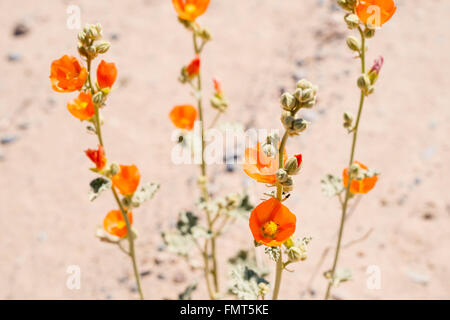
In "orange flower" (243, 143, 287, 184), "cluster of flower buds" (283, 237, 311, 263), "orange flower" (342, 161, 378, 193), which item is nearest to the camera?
"orange flower" (243, 143, 287, 184)

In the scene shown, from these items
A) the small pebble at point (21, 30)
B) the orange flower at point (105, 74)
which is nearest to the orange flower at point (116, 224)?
the orange flower at point (105, 74)

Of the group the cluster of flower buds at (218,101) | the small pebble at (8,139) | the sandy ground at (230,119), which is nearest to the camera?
the cluster of flower buds at (218,101)

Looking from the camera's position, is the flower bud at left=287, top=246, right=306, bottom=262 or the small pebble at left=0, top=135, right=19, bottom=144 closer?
the flower bud at left=287, top=246, right=306, bottom=262

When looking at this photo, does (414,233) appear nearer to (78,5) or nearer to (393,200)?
(393,200)

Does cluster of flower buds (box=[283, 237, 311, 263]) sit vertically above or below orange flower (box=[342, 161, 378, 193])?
below

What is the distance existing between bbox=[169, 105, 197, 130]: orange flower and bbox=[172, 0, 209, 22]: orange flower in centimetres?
53

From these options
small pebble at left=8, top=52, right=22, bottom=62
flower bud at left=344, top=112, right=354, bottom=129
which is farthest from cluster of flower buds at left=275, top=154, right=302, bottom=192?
small pebble at left=8, top=52, right=22, bottom=62

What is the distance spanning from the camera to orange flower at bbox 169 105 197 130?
2561mm

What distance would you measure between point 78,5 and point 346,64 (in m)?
2.83

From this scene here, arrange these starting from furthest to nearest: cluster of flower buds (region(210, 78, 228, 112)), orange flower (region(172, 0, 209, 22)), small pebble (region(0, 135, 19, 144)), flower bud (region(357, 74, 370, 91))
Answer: small pebble (region(0, 135, 19, 144)), cluster of flower buds (region(210, 78, 228, 112)), orange flower (region(172, 0, 209, 22)), flower bud (region(357, 74, 370, 91))

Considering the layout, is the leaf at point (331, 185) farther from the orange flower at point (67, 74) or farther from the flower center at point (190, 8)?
the orange flower at point (67, 74)

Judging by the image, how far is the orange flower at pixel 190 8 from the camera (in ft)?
7.06

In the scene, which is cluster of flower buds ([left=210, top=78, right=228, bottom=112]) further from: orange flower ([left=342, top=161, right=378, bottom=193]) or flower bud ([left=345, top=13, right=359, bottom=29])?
flower bud ([left=345, top=13, right=359, bottom=29])

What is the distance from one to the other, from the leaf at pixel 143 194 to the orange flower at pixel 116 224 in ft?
0.45
